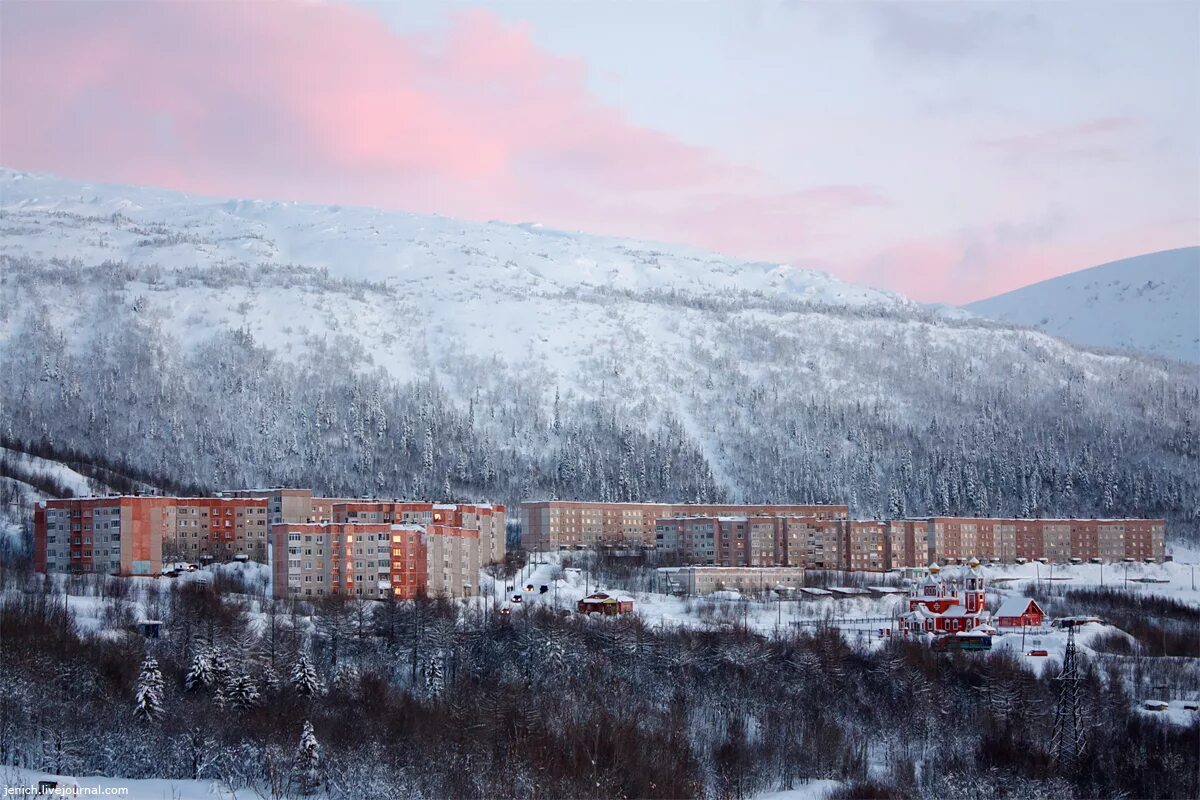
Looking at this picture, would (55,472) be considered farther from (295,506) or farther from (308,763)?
(308,763)

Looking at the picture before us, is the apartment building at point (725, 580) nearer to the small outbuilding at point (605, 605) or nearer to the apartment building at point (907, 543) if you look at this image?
the small outbuilding at point (605, 605)

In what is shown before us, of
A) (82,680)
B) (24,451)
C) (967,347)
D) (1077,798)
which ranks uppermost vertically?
(967,347)

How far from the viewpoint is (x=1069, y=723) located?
5219 cm

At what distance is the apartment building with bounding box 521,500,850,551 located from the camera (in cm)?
9306

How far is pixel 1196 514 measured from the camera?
4473 inches

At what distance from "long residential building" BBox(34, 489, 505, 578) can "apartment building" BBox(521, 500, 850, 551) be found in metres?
6.81

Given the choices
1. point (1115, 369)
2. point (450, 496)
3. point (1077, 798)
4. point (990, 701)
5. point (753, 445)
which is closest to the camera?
point (1077, 798)

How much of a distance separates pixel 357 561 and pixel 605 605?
33.4 ft

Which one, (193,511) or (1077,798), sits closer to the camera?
(1077,798)

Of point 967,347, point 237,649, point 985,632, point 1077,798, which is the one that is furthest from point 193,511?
point 967,347

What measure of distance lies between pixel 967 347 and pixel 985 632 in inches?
4000

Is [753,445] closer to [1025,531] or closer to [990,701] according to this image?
[1025,531]

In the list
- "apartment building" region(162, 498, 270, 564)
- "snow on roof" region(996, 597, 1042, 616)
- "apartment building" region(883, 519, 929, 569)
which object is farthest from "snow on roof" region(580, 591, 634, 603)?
"apartment building" region(883, 519, 929, 569)

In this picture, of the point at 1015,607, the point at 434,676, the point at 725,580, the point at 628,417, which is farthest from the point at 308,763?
the point at 628,417
